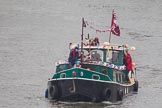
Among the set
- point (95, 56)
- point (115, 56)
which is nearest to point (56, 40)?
point (115, 56)

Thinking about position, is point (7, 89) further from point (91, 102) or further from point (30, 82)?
point (91, 102)

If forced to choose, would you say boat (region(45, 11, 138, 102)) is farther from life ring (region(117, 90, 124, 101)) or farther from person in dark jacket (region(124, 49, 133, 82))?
person in dark jacket (region(124, 49, 133, 82))

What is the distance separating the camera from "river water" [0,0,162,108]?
148 ft

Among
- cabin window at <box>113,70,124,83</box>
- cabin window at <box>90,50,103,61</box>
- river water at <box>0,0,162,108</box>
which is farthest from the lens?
river water at <box>0,0,162,108</box>

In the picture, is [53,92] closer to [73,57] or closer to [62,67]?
[62,67]

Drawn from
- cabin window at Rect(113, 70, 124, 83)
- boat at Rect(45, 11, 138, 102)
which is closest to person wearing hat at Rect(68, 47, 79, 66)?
boat at Rect(45, 11, 138, 102)

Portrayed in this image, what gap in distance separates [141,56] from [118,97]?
22206 mm

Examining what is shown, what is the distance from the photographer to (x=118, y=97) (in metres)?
43.3

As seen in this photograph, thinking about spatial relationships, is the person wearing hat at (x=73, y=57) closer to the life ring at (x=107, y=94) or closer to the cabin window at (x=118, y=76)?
the life ring at (x=107, y=94)

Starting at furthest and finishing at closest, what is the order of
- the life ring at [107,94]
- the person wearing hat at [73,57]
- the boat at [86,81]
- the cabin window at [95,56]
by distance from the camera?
the cabin window at [95,56]
the person wearing hat at [73,57]
the life ring at [107,94]
the boat at [86,81]

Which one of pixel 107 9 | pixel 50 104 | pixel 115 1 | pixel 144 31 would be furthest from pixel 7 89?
pixel 115 1

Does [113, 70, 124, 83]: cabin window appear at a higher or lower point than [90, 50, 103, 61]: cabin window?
lower

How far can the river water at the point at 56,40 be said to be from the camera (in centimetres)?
4525

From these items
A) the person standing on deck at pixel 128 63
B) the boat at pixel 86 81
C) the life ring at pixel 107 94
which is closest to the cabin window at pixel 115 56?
the person standing on deck at pixel 128 63
